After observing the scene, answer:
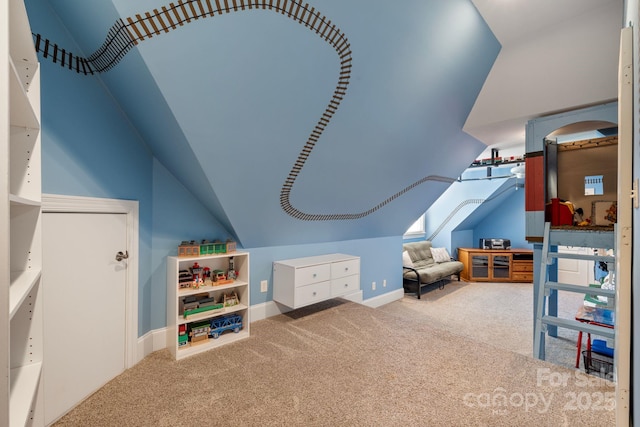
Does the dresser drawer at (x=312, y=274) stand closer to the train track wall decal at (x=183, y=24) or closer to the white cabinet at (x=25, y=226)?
the train track wall decal at (x=183, y=24)

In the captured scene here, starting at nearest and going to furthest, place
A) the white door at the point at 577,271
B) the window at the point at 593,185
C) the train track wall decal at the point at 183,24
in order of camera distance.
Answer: the train track wall decal at the point at 183,24 < the window at the point at 593,185 < the white door at the point at 577,271

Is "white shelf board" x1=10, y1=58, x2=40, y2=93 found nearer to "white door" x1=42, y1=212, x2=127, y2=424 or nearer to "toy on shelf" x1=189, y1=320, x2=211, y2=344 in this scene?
"white door" x1=42, y1=212, x2=127, y2=424

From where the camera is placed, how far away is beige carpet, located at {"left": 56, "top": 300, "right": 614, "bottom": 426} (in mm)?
1638

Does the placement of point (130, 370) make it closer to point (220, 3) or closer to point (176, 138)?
point (176, 138)

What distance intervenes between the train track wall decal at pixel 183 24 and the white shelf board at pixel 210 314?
1461mm

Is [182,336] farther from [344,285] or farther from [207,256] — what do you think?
[344,285]

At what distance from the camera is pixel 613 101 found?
91.7 inches

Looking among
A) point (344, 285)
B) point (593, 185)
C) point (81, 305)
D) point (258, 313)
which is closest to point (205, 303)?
A: point (258, 313)

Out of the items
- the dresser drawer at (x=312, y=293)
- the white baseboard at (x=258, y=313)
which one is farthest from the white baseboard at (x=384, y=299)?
Result: the dresser drawer at (x=312, y=293)

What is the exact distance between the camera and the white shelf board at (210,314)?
2.32 m

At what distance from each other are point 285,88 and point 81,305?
6.13ft

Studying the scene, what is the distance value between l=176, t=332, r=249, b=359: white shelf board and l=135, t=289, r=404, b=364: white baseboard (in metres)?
0.25

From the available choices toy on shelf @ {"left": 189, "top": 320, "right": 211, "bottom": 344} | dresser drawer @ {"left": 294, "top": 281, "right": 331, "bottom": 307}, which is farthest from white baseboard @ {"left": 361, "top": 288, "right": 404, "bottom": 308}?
toy on shelf @ {"left": 189, "top": 320, "right": 211, "bottom": 344}

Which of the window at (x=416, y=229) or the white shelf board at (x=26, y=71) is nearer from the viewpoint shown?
the white shelf board at (x=26, y=71)
